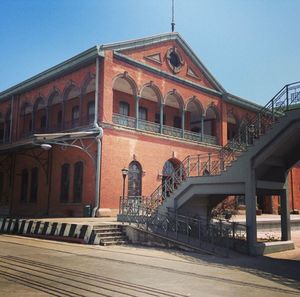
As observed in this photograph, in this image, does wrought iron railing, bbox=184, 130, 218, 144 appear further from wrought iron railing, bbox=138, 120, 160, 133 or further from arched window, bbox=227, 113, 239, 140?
arched window, bbox=227, 113, 239, 140

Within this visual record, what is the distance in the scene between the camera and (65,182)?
81.4ft

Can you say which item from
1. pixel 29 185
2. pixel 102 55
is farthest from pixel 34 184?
pixel 102 55

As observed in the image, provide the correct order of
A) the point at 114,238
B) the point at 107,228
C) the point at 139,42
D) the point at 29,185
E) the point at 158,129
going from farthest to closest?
the point at 29,185
the point at 158,129
the point at 139,42
the point at 107,228
the point at 114,238

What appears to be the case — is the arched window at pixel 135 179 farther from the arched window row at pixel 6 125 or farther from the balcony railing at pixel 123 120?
the arched window row at pixel 6 125

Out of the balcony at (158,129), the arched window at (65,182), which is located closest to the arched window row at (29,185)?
the arched window at (65,182)

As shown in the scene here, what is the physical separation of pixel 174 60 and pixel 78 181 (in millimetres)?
11071

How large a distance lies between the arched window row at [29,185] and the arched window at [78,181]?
173 inches

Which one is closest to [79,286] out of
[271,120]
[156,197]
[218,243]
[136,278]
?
[136,278]

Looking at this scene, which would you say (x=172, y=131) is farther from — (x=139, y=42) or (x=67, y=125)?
(x=67, y=125)

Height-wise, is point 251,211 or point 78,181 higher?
point 78,181

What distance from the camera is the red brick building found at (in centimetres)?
2284

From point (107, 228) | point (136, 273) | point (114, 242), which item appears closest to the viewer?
point (136, 273)

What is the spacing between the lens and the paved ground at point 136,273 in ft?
24.7

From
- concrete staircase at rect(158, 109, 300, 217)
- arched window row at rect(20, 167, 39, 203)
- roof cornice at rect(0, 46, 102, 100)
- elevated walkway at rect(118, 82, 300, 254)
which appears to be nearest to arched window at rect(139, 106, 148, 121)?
roof cornice at rect(0, 46, 102, 100)
